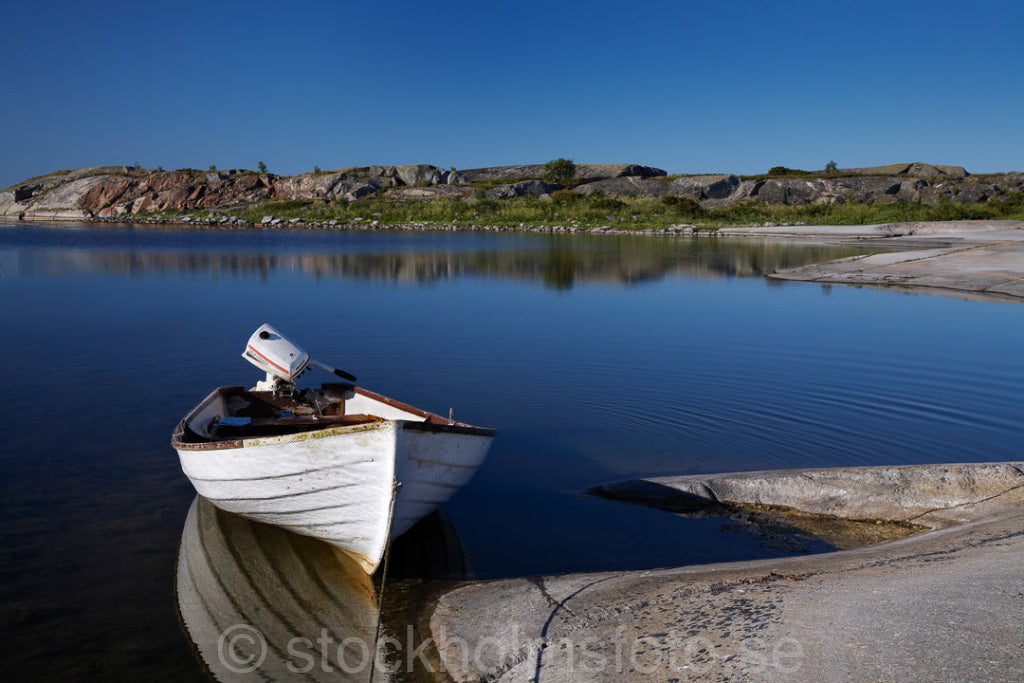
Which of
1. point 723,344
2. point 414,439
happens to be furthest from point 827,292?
point 414,439

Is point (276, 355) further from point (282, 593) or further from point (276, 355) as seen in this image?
point (282, 593)

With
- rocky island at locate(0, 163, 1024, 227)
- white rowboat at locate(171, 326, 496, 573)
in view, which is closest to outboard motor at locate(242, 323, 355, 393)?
white rowboat at locate(171, 326, 496, 573)

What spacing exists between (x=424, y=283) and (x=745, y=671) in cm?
2415

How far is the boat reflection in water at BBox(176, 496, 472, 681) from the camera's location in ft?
17.8

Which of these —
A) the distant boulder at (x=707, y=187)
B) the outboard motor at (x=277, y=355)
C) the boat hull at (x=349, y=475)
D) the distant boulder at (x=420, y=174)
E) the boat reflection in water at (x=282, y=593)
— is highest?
the distant boulder at (x=420, y=174)

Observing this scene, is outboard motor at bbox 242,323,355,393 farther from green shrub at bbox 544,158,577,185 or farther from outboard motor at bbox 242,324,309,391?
green shrub at bbox 544,158,577,185

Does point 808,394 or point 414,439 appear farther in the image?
point 808,394

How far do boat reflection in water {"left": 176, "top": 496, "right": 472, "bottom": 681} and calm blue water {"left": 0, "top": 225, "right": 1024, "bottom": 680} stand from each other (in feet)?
0.82

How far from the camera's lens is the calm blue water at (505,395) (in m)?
6.80

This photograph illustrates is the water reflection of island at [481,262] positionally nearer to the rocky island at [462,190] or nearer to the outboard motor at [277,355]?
the outboard motor at [277,355]

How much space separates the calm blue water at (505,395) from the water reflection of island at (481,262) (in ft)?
7.08

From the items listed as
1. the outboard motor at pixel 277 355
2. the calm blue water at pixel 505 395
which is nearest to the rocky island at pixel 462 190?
the calm blue water at pixel 505 395

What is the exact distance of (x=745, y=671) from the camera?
4336 mm

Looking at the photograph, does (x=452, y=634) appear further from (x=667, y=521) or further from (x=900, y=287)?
(x=900, y=287)
